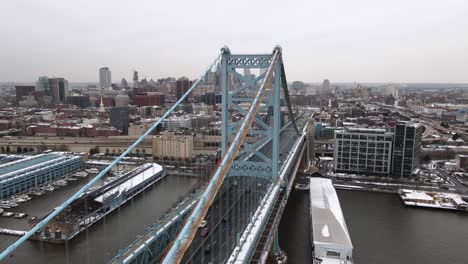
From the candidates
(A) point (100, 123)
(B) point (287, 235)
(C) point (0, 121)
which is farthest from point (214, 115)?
(B) point (287, 235)

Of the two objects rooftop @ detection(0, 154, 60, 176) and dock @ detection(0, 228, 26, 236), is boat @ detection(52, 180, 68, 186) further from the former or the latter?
dock @ detection(0, 228, 26, 236)

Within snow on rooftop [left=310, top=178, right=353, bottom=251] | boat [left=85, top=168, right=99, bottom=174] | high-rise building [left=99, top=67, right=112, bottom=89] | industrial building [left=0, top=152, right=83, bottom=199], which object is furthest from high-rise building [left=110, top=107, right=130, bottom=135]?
high-rise building [left=99, top=67, right=112, bottom=89]

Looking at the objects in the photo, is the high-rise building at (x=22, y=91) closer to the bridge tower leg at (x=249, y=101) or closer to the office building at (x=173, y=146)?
the office building at (x=173, y=146)

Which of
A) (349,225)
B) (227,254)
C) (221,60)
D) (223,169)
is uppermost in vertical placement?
(221,60)

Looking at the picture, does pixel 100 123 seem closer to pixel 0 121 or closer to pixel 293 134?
pixel 0 121

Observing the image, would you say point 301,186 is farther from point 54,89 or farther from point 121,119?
point 54,89

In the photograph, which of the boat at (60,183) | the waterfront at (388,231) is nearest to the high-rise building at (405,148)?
the waterfront at (388,231)
